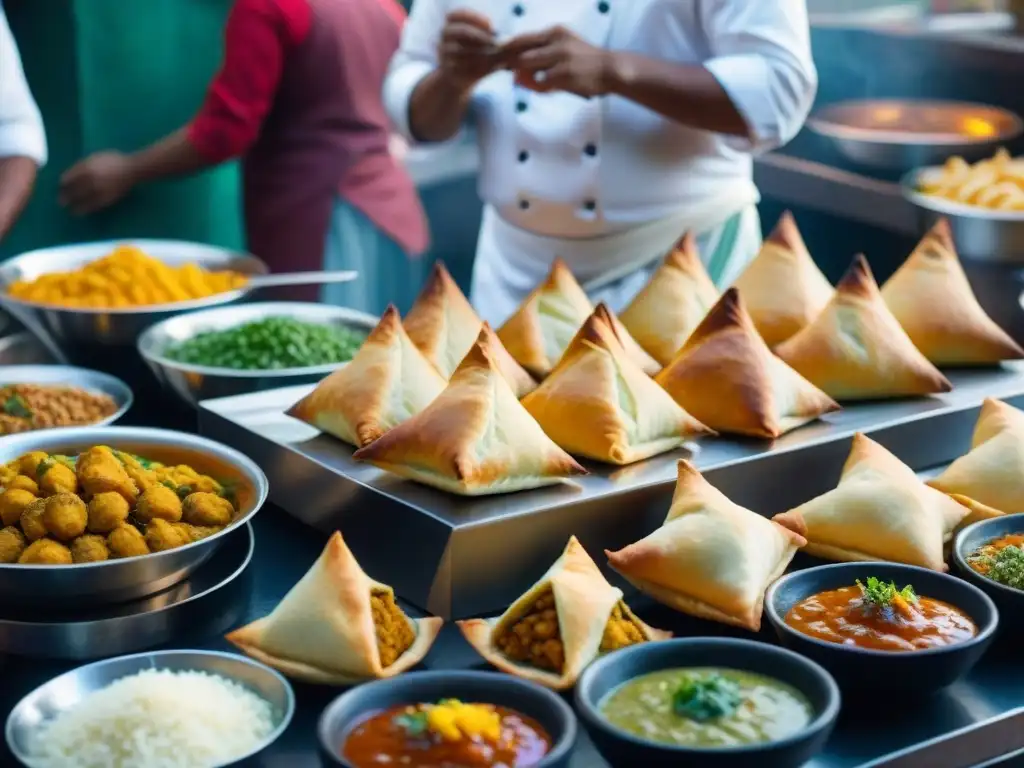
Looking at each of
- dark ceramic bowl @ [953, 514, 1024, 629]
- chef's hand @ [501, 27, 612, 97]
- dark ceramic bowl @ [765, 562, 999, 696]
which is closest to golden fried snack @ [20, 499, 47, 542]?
dark ceramic bowl @ [765, 562, 999, 696]

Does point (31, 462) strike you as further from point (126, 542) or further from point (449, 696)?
point (449, 696)

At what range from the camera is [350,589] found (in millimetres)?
1375

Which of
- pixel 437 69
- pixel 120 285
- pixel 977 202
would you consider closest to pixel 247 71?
pixel 437 69

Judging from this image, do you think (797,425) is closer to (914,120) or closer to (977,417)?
(977,417)

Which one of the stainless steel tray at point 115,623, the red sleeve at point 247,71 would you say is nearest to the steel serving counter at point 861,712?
the stainless steel tray at point 115,623

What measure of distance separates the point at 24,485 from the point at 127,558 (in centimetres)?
20

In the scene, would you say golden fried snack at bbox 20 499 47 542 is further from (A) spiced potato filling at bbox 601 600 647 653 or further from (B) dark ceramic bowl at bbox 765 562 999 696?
(B) dark ceramic bowl at bbox 765 562 999 696

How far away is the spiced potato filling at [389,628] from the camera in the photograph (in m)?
1.37

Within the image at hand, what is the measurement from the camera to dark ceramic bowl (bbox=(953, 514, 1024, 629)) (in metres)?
1.43

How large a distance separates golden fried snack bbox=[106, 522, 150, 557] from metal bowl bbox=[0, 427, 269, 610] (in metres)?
0.03

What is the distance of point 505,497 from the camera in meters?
1.58

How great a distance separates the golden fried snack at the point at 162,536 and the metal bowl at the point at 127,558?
0.9 inches

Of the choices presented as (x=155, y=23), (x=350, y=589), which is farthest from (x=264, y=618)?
(x=155, y=23)

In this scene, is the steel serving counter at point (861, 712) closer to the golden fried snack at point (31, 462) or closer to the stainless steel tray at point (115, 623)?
the stainless steel tray at point (115, 623)
